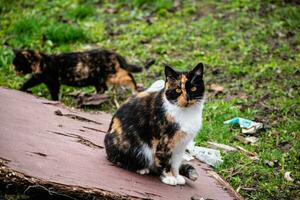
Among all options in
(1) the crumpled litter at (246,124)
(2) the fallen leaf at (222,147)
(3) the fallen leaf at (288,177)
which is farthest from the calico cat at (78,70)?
(3) the fallen leaf at (288,177)

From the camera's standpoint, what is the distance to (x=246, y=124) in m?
6.95

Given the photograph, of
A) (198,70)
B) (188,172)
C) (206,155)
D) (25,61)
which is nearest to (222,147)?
(206,155)

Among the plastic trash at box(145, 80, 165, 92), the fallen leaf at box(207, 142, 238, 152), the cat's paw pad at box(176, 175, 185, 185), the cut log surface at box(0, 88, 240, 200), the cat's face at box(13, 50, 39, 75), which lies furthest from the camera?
the cat's face at box(13, 50, 39, 75)

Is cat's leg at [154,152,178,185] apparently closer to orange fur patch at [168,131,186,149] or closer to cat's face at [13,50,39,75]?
orange fur patch at [168,131,186,149]

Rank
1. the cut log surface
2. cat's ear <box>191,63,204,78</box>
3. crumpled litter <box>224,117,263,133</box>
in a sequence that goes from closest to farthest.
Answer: the cut log surface
cat's ear <box>191,63,204,78</box>
crumpled litter <box>224,117,263,133</box>

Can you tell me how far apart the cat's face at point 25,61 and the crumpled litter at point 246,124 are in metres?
3.16

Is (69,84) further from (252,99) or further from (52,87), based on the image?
(252,99)

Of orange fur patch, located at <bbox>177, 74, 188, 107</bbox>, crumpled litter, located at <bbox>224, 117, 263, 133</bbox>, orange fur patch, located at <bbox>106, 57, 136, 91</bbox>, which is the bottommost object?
crumpled litter, located at <bbox>224, 117, 263, 133</bbox>

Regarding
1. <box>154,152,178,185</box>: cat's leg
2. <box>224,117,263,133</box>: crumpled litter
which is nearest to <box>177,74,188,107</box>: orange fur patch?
<box>154,152,178,185</box>: cat's leg

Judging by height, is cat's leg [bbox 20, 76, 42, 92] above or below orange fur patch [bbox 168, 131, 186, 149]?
below

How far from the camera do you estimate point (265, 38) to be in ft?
32.3

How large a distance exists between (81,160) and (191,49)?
18.0ft

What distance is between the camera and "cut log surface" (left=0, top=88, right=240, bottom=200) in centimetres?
396

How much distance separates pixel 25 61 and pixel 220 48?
353 centimetres
